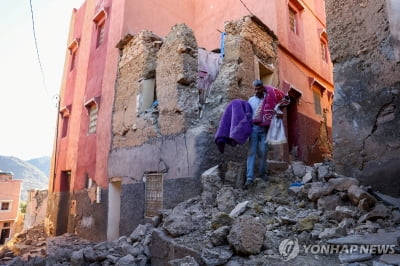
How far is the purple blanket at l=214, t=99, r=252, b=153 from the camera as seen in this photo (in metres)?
4.29

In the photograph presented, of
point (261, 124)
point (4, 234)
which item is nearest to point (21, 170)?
point (4, 234)

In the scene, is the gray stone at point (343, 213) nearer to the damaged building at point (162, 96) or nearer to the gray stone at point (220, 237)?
the gray stone at point (220, 237)

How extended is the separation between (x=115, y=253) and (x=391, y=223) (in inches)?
140

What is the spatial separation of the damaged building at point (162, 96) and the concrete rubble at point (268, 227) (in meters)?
0.73

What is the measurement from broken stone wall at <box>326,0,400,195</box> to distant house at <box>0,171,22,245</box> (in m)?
29.8

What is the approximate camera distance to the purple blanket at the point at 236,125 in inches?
169

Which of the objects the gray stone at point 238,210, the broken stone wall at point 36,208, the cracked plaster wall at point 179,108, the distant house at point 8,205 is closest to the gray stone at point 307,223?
the gray stone at point 238,210

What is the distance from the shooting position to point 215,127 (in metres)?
5.27

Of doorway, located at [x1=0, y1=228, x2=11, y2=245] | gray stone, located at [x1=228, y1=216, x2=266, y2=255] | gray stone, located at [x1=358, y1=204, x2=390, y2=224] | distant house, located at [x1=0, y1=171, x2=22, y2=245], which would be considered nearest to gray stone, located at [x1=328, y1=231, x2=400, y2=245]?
gray stone, located at [x1=358, y1=204, x2=390, y2=224]

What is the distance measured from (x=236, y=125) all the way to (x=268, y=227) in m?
1.77

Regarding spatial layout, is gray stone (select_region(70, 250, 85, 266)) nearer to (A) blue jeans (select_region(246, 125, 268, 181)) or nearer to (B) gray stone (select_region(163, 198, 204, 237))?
(B) gray stone (select_region(163, 198, 204, 237))

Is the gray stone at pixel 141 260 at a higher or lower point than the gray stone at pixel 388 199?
lower

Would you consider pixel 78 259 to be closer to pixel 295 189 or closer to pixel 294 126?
pixel 295 189

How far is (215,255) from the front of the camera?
8.71 feet
